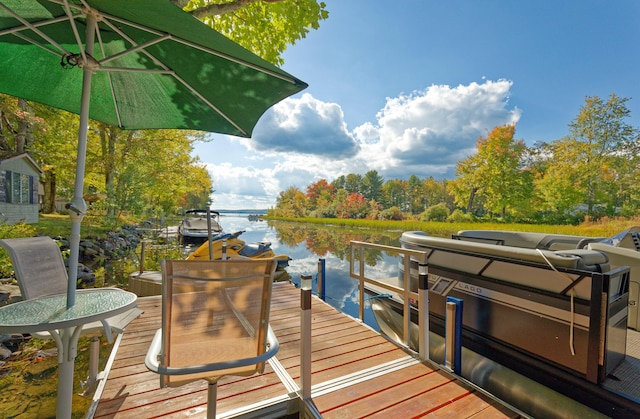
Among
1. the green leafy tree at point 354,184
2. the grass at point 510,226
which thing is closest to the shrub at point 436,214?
the grass at point 510,226

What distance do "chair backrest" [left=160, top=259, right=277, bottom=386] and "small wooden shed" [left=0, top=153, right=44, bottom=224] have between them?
12385 mm

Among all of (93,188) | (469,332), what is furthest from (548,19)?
(93,188)

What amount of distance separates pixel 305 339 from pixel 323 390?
366 mm

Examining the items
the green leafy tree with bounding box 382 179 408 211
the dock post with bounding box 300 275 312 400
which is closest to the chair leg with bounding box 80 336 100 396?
the dock post with bounding box 300 275 312 400

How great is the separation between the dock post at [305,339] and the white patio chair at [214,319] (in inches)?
22.6

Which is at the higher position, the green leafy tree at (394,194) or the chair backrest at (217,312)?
the green leafy tree at (394,194)

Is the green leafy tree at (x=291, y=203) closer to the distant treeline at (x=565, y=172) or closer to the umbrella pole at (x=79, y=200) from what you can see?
the distant treeline at (x=565, y=172)

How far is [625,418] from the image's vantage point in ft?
5.64

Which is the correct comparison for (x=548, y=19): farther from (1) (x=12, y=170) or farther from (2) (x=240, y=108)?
(1) (x=12, y=170)

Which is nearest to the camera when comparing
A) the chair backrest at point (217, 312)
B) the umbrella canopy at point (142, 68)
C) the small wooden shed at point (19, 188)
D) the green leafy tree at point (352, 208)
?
the chair backrest at point (217, 312)

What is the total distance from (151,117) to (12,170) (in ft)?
40.1

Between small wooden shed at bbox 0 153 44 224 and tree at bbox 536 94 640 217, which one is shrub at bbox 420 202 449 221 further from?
small wooden shed at bbox 0 153 44 224

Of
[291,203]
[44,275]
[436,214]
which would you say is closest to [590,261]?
[44,275]

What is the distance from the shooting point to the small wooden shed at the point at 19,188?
988cm
